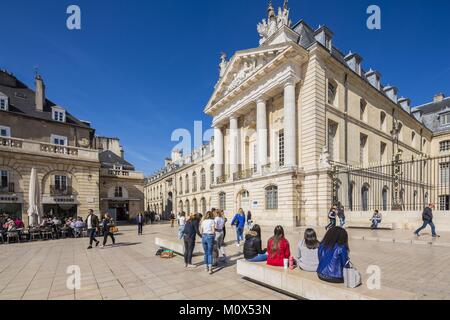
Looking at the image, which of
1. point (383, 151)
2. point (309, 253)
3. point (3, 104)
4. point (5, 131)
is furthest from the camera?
point (383, 151)

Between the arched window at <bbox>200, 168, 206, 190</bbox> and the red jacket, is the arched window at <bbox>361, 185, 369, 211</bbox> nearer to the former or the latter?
the red jacket

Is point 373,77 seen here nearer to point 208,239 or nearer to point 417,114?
point 417,114

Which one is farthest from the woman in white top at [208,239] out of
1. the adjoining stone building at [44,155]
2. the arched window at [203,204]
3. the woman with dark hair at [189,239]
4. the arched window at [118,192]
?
the arched window at [203,204]

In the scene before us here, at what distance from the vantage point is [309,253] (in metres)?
Result: 4.39

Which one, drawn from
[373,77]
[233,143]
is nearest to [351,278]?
[233,143]

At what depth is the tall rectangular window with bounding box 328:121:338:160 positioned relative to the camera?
65.8ft

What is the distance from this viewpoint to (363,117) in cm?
2402

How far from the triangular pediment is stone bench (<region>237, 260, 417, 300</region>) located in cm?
1744

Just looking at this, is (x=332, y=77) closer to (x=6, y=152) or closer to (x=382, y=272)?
(x=382, y=272)

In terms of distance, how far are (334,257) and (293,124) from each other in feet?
51.5

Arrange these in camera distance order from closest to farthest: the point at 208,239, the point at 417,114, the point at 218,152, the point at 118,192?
the point at 208,239, the point at 118,192, the point at 218,152, the point at 417,114

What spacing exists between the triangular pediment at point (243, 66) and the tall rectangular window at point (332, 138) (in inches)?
284
